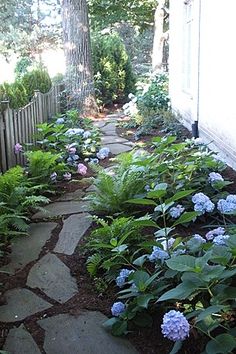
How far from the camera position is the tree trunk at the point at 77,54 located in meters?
9.32

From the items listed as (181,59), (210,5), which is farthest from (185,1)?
(210,5)

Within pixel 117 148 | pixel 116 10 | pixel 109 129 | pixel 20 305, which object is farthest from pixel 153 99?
pixel 116 10

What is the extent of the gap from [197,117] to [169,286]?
456 cm

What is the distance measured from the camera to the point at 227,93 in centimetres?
474

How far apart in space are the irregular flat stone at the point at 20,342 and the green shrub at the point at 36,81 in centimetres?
560

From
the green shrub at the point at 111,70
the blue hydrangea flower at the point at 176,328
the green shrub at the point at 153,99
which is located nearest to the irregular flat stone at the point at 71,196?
the blue hydrangea flower at the point at 176,328

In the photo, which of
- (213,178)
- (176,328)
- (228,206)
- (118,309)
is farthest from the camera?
(213,178)

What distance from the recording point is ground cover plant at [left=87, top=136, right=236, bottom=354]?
1.78 meters

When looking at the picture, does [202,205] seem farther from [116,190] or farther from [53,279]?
[53,279]

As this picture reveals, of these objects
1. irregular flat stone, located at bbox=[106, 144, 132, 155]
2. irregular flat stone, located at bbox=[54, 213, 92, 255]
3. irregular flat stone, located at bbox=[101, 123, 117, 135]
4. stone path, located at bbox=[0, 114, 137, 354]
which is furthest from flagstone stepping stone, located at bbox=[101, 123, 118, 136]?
irregular flat stone, located at bbox=[54, 213, 92, 255]

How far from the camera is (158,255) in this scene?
2336 millimetres

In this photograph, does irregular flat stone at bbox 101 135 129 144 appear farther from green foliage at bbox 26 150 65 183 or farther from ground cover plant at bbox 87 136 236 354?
ground cover plant at bbox 87 136 236 354

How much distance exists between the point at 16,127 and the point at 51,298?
3067 millimetres

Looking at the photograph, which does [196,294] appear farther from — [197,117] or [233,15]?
[197,117]
